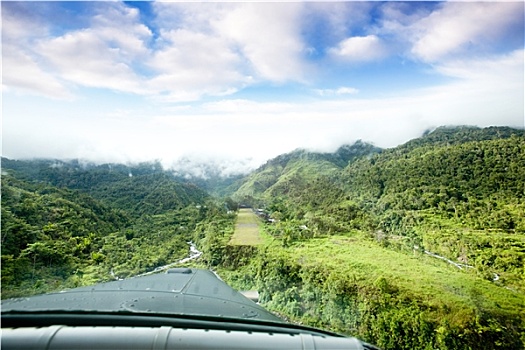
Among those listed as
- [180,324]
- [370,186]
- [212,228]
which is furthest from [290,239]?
[180,324]

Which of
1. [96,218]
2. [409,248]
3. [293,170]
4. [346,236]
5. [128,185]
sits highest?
[128,185]

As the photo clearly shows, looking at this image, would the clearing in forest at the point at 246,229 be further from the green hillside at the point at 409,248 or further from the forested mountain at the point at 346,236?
the green hillside at the point at 409,248

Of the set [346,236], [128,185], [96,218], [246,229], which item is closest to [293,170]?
[346,236]

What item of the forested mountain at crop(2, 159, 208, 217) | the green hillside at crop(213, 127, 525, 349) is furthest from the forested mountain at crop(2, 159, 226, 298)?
the green hillside at crop(213, 127, 525, 349)

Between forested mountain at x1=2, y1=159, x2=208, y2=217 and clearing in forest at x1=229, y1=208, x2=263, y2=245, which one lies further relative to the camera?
clearing in forest at x1=229, y1=208, x2=263, y2=245

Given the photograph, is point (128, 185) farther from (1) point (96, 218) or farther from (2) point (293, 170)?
(2) point (293, 170)

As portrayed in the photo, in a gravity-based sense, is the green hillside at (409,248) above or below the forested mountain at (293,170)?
below

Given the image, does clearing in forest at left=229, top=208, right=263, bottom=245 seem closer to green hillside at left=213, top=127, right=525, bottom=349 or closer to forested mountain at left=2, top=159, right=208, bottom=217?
green hillside at left=213, top=127, right=525, bottom=349

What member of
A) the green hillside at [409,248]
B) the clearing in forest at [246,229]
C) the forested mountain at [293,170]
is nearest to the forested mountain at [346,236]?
the green hillside at [409,248]
